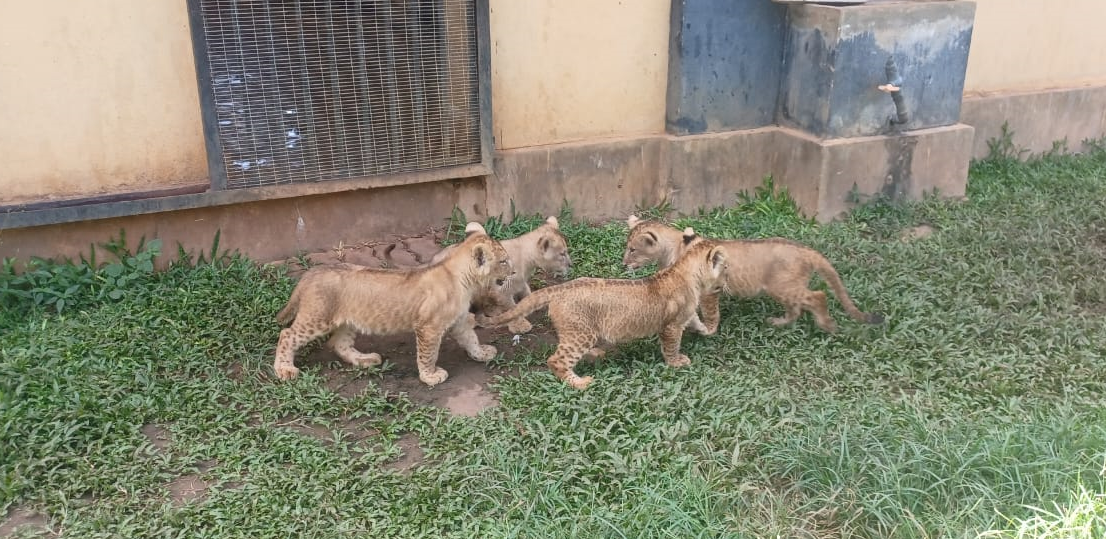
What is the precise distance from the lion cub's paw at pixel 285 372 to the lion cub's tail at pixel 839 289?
3684 millimetres

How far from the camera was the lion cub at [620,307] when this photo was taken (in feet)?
18.9

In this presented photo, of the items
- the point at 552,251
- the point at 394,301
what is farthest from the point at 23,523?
the point at 552,251

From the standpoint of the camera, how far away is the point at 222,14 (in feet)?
21.5

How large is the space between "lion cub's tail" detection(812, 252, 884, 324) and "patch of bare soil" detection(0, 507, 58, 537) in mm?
4985

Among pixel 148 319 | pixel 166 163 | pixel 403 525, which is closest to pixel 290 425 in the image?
pixel 403 525

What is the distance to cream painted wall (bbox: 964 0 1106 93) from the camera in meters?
10.0

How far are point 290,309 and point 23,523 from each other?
6.73ft

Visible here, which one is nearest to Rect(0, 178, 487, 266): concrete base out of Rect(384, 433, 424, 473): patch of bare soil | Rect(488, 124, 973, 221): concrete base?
Rect(488, 124, 973, 221): concrete base

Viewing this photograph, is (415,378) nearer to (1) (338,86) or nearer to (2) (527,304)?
(2) (527,304)

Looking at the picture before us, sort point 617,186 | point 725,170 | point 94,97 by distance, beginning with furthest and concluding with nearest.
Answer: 1. point 725,170
2. point 617,186
3. point 94,97

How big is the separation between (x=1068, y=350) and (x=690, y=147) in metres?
3.69

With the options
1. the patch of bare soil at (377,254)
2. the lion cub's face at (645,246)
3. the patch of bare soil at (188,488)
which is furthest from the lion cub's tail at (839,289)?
the patch of bare soil at (188,488)

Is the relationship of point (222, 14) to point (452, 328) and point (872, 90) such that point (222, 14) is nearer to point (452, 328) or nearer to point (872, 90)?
point (452, 328)

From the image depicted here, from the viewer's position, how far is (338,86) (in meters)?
7.13
